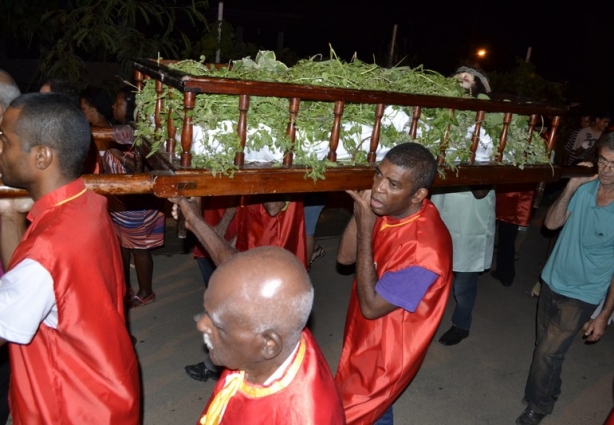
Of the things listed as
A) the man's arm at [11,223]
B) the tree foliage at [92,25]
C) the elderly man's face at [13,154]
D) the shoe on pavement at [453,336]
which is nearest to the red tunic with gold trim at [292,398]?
the elderly man's face at [13,154]

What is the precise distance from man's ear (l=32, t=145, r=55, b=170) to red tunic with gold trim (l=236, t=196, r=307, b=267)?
217 centimetres

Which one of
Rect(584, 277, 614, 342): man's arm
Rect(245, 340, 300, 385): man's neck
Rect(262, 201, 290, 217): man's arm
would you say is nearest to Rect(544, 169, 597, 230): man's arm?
Rect(584, 277, 614, 342): man's arm

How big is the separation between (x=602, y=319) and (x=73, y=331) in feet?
11.0

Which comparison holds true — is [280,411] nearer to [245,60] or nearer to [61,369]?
[61,369]

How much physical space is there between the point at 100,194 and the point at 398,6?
770 inches

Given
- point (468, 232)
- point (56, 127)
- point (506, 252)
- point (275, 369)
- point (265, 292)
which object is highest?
point (56, 127)

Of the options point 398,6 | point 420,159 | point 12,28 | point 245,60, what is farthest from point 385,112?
point 398,6

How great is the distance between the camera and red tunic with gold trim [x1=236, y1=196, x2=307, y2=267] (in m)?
4.32

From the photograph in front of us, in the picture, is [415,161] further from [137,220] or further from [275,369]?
[137,220]

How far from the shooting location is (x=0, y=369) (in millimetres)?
2994

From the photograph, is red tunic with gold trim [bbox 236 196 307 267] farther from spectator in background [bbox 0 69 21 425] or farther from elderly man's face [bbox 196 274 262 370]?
elderly man's face [bbox 196 274 262 370]

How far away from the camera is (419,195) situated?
2756mm

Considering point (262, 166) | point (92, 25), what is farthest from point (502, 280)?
point (92, 25)

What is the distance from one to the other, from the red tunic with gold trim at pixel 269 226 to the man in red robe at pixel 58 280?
2.08 meters
